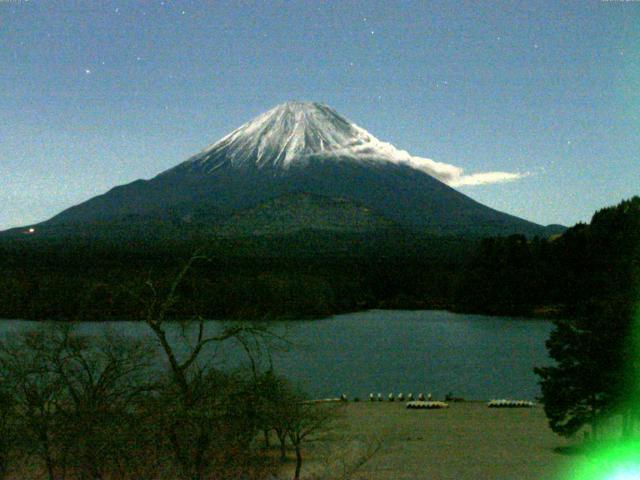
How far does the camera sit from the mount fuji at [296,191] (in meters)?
90.1

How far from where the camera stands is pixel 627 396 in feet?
39.3

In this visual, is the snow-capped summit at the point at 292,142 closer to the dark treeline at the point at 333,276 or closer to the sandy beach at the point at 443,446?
the dark treeline at the point at 333,276

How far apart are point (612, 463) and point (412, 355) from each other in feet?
74.4

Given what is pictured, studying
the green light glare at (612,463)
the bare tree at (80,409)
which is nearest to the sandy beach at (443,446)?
the green light glare at (612,463)

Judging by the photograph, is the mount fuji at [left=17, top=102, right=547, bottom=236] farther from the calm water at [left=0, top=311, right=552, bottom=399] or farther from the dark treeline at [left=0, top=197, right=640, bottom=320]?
the calm water at [left=0, top=311, right=552, bottom=399]

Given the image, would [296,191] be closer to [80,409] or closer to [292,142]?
[292,142]

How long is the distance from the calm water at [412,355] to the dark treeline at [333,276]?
2.76 metres

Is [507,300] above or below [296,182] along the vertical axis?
below

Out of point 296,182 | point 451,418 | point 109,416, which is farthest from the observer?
point 296,182

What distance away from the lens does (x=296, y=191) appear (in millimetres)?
99000

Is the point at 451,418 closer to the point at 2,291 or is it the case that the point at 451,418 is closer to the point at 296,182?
the point at 2,291

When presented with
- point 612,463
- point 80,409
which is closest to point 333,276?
point 612,463

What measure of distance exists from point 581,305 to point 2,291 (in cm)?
4751

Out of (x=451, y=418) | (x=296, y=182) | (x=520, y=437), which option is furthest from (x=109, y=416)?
(x=296, y=182)
